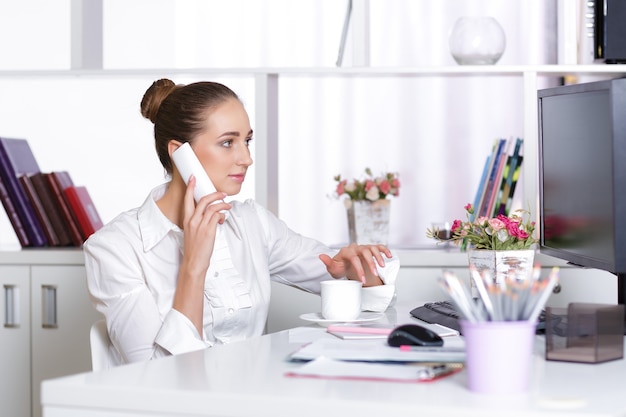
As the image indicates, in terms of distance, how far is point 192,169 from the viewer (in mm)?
2113

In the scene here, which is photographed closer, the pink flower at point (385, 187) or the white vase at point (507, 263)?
the white vase at point (507, 263)

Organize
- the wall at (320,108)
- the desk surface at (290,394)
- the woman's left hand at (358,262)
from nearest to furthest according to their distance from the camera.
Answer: the desk surface at (290,394) → the woman's left hand at (358,262) → the wall at (320,108)

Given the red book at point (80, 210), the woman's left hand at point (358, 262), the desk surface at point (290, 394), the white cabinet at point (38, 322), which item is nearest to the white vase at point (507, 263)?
the woman's left hand at point (358, 262)

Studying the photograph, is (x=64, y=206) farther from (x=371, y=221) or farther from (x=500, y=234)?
(x=500, y=234)

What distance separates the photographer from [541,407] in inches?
43.0

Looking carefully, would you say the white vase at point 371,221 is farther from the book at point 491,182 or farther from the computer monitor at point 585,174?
the computer monitor at point 585,174

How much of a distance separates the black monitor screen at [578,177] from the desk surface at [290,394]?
0.50 meters

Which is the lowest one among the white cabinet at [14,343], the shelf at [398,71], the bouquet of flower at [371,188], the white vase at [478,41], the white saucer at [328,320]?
the white cabinet at [14,343]

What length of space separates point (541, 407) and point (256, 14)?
11.2 ft

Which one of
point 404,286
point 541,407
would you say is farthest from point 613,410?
point 404,286

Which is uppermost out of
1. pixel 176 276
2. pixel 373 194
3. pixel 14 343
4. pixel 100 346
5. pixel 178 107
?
pixel 178 107

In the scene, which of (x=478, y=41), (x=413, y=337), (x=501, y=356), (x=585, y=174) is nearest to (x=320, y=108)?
(x=478, y=41)

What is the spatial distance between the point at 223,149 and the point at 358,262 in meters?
0.42

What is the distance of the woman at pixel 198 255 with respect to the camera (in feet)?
6.45
